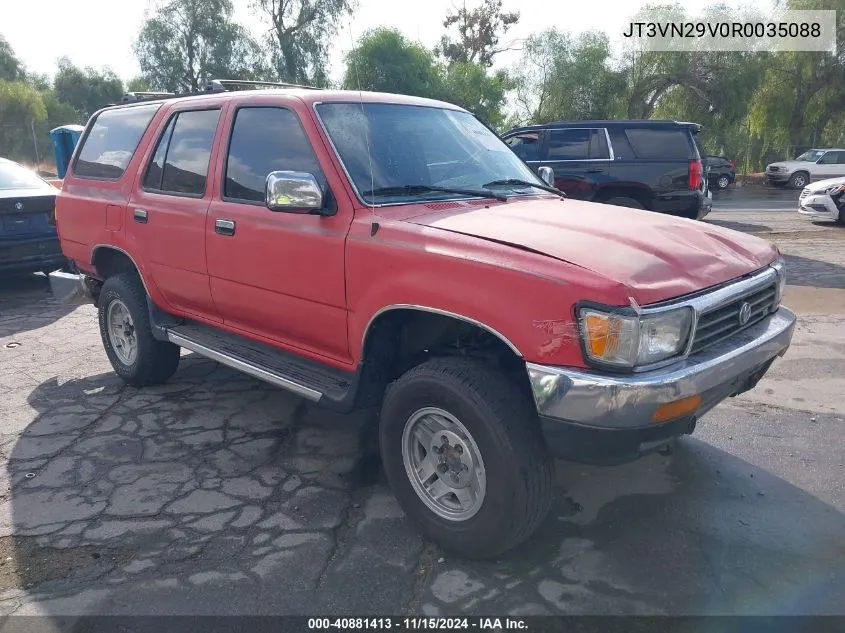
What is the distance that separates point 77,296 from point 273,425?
7.58ft

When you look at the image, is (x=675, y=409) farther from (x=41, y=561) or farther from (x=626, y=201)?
(x=626, y=201)

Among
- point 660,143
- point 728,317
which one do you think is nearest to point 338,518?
point 728,317

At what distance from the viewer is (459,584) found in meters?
2.86

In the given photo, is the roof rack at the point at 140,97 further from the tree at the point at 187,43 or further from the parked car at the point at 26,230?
the tree at the point at 187,43

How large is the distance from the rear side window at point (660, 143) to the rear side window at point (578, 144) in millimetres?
416

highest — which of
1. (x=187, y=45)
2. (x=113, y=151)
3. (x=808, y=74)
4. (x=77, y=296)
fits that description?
(x=187, y=45)

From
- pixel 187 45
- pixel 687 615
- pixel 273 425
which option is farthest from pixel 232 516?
pixel 187 45

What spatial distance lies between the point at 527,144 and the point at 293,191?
8.75 metres

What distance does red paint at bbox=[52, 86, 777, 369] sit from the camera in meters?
2.62

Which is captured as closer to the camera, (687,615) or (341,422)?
(687,615)

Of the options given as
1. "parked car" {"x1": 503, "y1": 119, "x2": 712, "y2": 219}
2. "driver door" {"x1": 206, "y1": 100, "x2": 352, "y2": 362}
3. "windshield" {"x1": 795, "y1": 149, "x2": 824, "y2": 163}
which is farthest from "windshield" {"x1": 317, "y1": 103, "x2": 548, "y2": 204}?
"windshield" {"x1": 795, "y1": 149, "x2": 824, "y2": 163}

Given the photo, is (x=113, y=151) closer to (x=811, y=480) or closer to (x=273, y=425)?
(x=273, y=425)

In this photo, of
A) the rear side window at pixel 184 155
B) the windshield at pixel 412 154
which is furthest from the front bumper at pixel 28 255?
the windshield at pixel 412 154

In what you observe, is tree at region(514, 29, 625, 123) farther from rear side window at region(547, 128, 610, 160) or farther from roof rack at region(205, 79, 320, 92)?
roof rack at region(205, 79, 320, 92)
